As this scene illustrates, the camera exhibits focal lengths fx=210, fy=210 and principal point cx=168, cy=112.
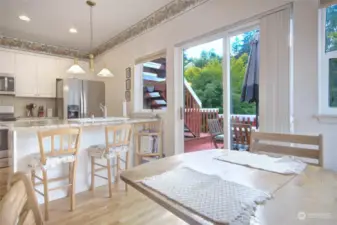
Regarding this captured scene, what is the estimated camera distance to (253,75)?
2.33m

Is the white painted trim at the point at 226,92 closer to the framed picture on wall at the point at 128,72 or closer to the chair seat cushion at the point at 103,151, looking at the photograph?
the chair seat cushion at the point at 103,151

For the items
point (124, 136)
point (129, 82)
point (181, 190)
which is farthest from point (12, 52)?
point (181, 190)

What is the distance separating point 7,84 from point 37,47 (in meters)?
1.07

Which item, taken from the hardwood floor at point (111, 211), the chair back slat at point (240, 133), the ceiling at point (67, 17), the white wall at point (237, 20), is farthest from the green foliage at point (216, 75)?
the hardwood floor at point (111, 211)

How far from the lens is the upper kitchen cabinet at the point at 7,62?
13.4ft

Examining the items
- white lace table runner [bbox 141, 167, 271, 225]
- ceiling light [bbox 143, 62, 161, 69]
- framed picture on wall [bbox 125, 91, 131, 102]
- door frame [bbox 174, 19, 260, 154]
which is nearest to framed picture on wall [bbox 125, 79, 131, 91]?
framed picture on wall [bbox 125, 91, 131, 102]

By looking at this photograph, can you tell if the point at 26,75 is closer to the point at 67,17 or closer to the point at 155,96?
the point at 67,17

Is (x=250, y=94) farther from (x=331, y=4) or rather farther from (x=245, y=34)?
(x=331, y=4)

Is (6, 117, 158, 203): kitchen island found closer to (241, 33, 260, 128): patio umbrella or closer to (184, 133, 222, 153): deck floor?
(184, 133, 222, 153): deck floor

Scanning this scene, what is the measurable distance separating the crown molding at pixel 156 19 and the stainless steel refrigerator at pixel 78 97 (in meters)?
1.01

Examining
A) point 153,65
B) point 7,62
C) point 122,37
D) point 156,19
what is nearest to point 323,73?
point 156,19

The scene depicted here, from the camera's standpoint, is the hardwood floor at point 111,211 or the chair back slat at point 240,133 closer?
the hardwood floor at point 111,211

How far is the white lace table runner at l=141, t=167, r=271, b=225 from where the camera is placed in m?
0.65

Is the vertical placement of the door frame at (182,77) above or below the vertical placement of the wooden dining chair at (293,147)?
above
